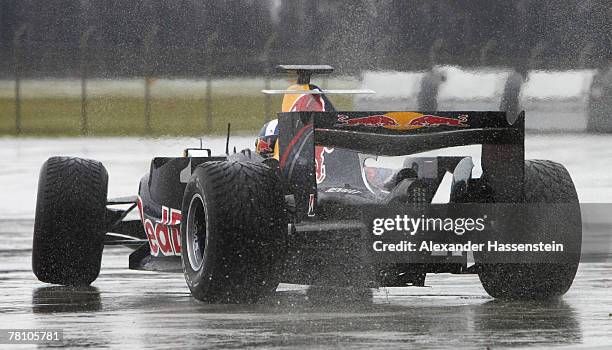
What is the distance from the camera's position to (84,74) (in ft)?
99.9

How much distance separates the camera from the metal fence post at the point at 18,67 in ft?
98.1

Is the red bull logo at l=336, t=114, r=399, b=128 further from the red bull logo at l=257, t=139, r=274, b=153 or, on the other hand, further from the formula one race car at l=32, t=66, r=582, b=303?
the red bull logo at l=257, t=139, r=274, b=153

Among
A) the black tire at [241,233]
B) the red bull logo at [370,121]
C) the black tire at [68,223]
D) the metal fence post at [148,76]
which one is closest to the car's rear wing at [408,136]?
the red bull logo at [370,121]

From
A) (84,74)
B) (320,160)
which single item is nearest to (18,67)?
(84,74)

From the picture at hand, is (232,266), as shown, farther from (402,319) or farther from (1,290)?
(1,290)

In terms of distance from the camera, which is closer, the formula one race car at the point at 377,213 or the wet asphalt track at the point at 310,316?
the wet asphalt track at the point at 310,316

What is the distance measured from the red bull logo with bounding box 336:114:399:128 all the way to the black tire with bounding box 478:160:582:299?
38.2 inches

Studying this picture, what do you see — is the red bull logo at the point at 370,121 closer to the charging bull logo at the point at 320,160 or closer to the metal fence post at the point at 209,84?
the charging bull logo at the point at 320,160

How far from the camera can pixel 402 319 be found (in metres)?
10.1

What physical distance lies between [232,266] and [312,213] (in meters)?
0.74

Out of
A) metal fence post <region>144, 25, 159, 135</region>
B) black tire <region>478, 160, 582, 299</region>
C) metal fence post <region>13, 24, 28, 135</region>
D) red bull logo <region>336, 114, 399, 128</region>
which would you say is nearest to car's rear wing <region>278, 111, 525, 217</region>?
red bull logo <region>336, 114, 399, 128</region>

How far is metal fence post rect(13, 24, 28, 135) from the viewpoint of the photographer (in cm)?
2989

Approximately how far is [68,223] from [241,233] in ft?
9.37

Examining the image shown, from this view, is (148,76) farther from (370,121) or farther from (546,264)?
(546,264)
